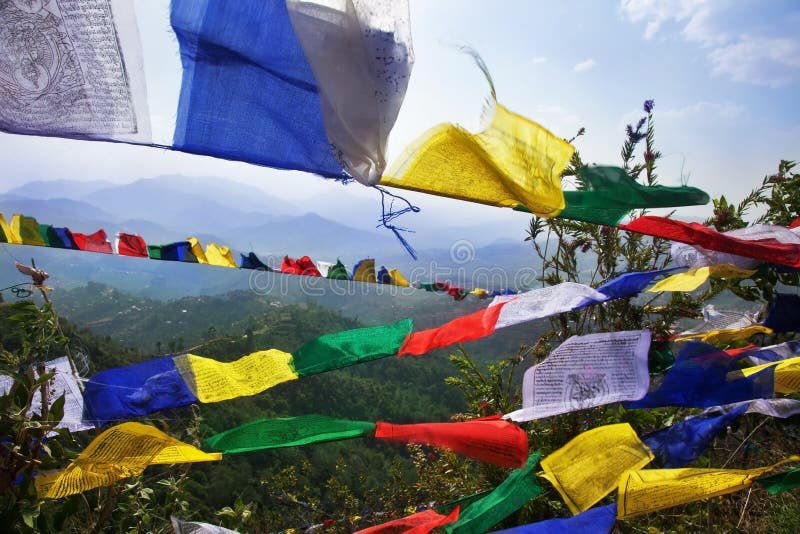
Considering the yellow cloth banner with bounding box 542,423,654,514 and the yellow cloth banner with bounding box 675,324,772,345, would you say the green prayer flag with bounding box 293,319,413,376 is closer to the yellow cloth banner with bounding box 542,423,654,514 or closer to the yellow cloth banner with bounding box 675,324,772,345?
the yellow cloth banner with bounding box 542,423,654,514

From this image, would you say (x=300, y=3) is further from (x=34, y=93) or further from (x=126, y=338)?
(x=126, y=338)

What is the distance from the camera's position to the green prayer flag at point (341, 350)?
7.25 ft

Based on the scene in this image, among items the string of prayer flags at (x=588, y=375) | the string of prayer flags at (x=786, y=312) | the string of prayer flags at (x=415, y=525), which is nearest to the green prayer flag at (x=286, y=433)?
the string of prayer flags at (x=415, y=525)

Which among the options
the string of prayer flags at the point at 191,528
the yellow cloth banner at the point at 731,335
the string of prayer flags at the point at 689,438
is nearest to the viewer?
the string of prayer flags at the point at 191,528

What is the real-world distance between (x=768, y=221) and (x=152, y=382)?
4.10 m

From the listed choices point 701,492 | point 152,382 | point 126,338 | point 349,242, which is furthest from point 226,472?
point 349,242

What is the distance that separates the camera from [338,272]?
3.39 m

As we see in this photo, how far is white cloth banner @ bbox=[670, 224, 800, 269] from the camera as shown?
229cm

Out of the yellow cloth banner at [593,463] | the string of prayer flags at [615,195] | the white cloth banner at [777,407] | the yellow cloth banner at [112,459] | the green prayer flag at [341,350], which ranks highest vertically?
the string of prayer flags at [615,195]

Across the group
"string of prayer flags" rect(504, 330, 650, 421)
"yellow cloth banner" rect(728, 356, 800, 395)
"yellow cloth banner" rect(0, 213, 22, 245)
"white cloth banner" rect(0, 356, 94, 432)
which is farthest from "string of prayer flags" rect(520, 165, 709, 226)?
"yellow cloth banner" rect(0, 213, 22, 245)

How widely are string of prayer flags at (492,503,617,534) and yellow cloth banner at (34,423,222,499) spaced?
1234 mm

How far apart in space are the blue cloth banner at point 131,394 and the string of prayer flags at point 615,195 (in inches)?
68.8

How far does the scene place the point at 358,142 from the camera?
4.95 feet

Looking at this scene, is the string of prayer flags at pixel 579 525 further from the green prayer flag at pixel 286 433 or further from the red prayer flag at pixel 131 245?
the red prayer flag at pixel 131 245
